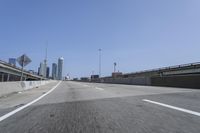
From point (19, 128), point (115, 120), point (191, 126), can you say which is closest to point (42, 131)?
point (19, 128)

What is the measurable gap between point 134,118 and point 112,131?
5.93 ft

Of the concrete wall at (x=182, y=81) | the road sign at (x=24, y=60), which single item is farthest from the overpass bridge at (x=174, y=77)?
the road sign at (x=24, y=60)

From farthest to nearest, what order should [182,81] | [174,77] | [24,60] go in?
[174,77] < [182,81] < [24,60]

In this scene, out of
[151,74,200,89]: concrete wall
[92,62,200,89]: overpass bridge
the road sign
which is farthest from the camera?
[92,62,200,89]: overpass bridge

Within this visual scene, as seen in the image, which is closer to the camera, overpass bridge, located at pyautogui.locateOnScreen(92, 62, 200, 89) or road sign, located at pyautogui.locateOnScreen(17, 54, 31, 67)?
road sign, located at pyautogui.locateOnScreen(17, 54, 31, 67)

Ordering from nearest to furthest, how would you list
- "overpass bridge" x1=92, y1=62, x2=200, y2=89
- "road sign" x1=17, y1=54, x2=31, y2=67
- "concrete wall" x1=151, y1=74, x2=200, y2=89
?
"road sign" x1=17, y1=54, x2=31, y2=67 < "concrete wall" x1=151, y1=74, x2=200, y2=89 < "overpass bridge" x1=92, y1=62, x2=200, y2=89

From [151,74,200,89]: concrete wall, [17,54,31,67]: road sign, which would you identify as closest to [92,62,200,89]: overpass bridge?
[151,74,200,89]: concrete wall

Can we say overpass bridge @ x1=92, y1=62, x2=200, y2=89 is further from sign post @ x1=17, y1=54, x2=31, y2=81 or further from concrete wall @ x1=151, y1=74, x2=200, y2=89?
sign post @ x1=17, y1=54, x2=31, y2=81

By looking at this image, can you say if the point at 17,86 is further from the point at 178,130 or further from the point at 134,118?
the point at 178,130

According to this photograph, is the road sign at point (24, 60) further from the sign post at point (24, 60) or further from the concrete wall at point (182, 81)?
the concrete wall at point (182, 81)

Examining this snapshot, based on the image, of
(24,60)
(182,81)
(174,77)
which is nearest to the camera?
(24,60)

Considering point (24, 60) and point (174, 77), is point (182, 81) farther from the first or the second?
point (24, 60)

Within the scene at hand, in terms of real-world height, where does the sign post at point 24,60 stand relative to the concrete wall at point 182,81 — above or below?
above

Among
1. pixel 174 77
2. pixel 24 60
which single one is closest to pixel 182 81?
pixel 174 77
